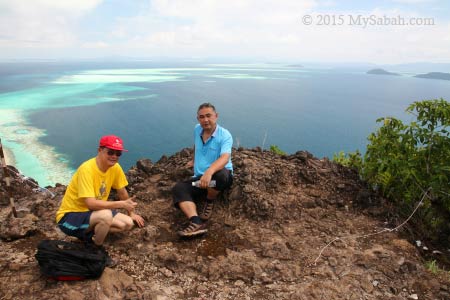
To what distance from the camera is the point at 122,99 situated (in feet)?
210

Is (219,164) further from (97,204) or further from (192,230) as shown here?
(97,204)

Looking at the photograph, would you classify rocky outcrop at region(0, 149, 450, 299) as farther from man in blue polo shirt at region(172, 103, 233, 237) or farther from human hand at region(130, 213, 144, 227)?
man in blue polo shirt at region(172, 103, 233, 237)

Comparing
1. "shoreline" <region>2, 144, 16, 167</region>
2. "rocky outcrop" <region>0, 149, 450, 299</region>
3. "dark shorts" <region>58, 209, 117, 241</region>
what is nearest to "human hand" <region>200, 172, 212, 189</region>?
"rocky outcrop" <region>0, 149, 450, 299</region>

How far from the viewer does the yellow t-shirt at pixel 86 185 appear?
351 centimetres

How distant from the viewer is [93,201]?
3.52 metres

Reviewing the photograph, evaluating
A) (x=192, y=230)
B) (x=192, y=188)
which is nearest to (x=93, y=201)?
(x=192, y=230)

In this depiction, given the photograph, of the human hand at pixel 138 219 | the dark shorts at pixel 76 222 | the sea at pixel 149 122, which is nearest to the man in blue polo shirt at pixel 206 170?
the human hand at pixel 138 219

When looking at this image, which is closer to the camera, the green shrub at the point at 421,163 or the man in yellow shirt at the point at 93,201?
the man in yellow shirt at the point at 93,201

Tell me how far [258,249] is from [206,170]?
134 cm

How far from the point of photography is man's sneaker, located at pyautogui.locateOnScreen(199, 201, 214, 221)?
476 centimetres

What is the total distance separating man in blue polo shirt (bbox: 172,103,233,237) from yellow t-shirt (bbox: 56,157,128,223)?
1.06 metres

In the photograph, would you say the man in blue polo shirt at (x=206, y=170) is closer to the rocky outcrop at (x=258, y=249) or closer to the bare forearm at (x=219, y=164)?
the bare forearm at (x=219, y=164)

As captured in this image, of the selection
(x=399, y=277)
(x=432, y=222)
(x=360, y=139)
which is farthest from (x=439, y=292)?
(x=360, y=139)

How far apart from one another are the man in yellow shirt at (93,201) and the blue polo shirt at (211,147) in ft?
4.51
